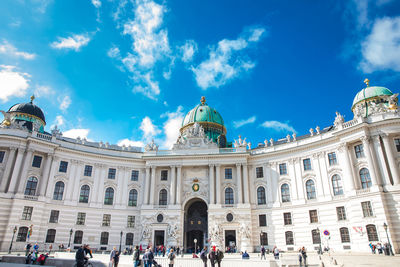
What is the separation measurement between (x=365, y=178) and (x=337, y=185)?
390cm

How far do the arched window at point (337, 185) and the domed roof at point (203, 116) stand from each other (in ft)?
84.2

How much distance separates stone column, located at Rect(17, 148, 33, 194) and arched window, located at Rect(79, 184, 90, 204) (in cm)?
821

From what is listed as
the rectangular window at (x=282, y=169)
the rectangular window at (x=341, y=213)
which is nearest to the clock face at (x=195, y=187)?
the rectangular window at (x=282, y=169)

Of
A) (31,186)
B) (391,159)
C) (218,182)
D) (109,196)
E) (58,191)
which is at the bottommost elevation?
(109,196)

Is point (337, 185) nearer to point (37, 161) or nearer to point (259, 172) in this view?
point (259, 172)

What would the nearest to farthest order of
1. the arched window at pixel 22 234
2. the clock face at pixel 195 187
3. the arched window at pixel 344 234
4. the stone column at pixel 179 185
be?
the arched window at pixel 344 234 < the arched window at pixel 22 234 < the stone column at pixel 179 185 < the clock face at pixel 195 187

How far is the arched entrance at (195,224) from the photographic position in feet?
151

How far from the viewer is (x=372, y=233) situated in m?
33.1

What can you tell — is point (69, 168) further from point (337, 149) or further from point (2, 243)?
point (337, 149)

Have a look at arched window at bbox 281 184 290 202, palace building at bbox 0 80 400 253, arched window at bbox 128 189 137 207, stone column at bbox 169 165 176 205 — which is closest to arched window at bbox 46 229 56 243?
palace building at bbox 0 80 400 253

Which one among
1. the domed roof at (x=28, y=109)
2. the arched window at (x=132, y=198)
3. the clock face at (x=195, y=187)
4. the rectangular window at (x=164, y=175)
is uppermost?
the domed roof at (x=28, y=109)

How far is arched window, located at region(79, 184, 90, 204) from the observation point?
44781mm

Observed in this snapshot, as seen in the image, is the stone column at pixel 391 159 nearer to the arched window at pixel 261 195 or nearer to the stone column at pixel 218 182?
the arched window at pixel 261 195

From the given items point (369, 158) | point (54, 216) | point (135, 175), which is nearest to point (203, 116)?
point (135, 175)
